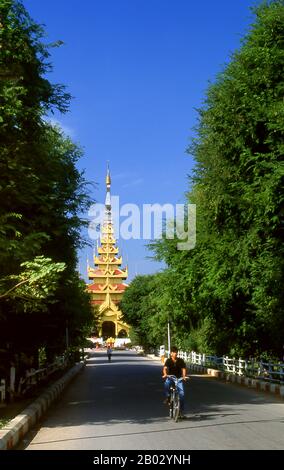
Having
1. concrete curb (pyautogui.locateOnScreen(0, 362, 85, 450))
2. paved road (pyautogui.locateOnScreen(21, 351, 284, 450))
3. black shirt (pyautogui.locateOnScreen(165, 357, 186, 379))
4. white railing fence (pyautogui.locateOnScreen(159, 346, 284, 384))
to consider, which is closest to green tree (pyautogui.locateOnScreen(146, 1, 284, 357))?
white railing fence (pyautogui.locateOnScreen(159, 346, 284, 384))

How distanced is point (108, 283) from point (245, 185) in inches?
4292

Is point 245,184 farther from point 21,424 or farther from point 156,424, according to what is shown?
point 21,424

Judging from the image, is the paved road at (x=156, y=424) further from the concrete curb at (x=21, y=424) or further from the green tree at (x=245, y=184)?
the green tree at (x=245, y=184)

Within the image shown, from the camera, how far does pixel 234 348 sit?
35031 millimetres

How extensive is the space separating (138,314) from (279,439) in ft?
234

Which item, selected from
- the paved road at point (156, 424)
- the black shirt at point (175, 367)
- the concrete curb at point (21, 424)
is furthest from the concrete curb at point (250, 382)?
the concrete curb at point (21, 424)

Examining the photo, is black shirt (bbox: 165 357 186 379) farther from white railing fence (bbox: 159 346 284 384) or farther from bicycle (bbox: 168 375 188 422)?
white railing fence (bbox: 159 346 284 384)

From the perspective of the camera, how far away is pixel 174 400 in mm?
14383

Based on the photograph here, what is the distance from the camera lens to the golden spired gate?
12519 centimetres

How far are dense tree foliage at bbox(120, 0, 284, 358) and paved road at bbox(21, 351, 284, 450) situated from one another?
15.7ft

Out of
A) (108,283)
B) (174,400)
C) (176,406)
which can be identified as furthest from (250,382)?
(108,283)

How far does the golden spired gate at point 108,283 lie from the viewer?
411 feet

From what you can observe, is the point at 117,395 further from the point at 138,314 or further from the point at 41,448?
the point at 138,314
